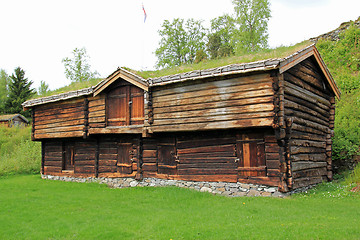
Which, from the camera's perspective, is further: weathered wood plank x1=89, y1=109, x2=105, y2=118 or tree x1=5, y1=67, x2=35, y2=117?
tree x1=5, y1=67, x2=35, y2=117

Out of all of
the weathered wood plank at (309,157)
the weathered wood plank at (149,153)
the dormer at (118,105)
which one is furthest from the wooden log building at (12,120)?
the weathered wood plank at (309,157)

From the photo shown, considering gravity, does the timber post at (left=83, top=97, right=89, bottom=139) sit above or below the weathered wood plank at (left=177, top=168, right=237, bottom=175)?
above

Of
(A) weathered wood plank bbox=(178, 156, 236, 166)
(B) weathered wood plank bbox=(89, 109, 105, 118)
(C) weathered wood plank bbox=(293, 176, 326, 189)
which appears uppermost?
(B) weathered wood plank bbox=(89, 109, 105, 118)

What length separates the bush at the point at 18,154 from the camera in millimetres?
25078

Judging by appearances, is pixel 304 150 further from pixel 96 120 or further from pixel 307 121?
pixel 96 120

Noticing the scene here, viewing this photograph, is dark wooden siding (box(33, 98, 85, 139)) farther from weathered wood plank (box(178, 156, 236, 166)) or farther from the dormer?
weathered wood plank (box(178, 156, 236, 166))

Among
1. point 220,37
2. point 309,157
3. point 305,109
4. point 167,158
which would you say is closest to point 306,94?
point 305,109

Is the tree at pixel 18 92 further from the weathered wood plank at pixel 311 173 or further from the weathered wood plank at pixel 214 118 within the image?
the weathered wood plank at pixel 311 173

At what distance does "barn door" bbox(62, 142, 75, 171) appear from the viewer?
20859 mm

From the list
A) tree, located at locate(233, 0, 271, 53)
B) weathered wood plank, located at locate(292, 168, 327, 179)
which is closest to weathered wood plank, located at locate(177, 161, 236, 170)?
weathered wood plank, located at locate(292, 168, 327, 179)

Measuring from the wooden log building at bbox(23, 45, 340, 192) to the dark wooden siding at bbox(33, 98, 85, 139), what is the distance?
0.22 feet

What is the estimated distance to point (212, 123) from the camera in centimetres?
1335

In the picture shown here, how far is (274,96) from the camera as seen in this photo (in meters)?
12.1

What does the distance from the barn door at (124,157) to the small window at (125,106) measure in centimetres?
154
